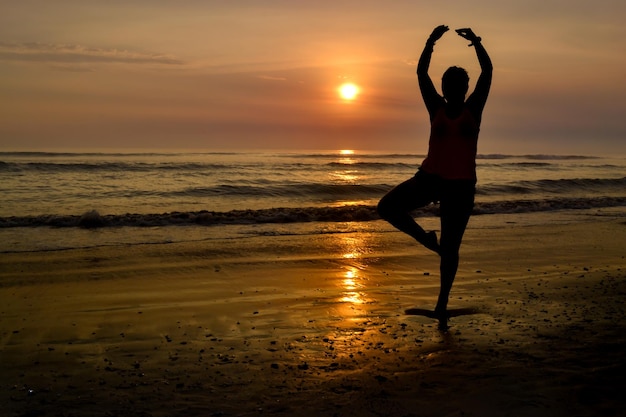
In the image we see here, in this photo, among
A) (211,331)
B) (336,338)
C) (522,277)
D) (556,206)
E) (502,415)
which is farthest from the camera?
(556,206)

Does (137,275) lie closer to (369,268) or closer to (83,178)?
(369,268)

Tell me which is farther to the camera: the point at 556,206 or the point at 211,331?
the point at 556,206

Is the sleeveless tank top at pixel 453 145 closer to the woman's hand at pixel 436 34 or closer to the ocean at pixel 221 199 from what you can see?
the woman's hand at pixel 436 34

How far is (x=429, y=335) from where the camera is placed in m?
5.13

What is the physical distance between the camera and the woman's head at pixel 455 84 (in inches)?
200

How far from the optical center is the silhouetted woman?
198 inches

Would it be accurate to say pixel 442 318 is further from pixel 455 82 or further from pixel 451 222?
pixel 455 82

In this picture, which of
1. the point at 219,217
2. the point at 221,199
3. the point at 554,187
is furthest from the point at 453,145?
the point at 554,187

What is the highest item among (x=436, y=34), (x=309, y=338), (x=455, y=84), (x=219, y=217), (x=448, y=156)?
(x=436, y=34)

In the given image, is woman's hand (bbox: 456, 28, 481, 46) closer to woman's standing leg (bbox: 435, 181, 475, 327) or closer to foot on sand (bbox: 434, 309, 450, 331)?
woman's standing leg (bbox: 435, 181, 475, 327)

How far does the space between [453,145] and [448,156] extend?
0.10 metres

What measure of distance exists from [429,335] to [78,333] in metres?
2.97

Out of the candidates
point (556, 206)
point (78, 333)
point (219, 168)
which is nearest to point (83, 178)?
point (219, 168)

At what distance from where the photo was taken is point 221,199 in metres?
23.5
